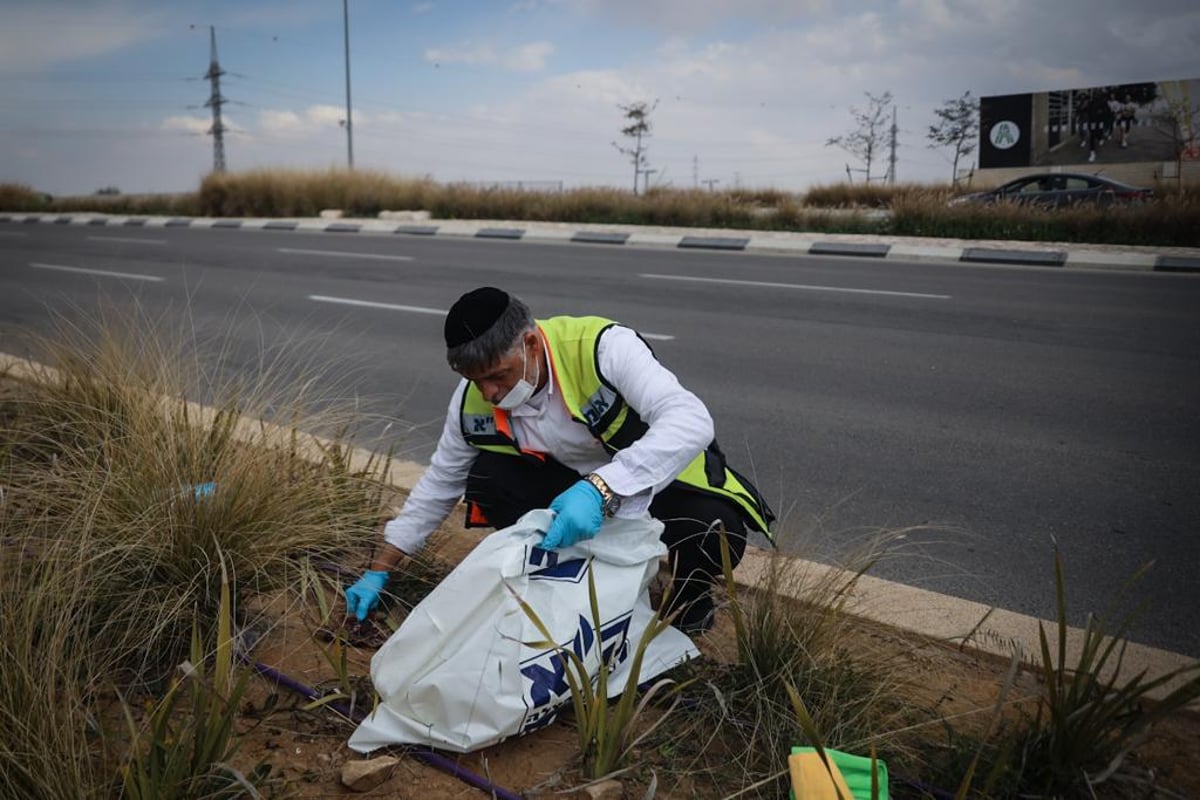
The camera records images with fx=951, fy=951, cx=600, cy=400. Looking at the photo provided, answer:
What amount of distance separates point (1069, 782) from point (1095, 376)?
4.71m

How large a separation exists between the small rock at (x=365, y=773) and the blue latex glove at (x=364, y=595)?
0.57 metres

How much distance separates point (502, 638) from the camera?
193 centimetres

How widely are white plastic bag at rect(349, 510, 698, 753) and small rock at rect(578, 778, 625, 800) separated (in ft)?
0.72

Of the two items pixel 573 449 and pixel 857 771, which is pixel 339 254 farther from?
pixel 857 771

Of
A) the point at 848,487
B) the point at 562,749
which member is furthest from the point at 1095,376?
the point at 562,749

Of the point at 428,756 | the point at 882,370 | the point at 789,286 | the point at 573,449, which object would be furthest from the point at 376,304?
the point at 428,756

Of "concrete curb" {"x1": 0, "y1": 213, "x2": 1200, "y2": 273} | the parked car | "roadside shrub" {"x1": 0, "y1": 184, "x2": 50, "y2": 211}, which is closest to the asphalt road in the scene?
"concrete curb" {"x1": 0, "y1": 213, "x2": 1200, "y2": 273}

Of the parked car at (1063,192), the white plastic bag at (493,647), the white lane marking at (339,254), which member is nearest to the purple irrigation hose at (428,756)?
the white plastic bag at (493,647)

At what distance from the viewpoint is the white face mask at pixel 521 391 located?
7.91 ft

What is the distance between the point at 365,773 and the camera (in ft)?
6.18

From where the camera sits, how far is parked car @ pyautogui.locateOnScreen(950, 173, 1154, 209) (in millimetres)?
15227

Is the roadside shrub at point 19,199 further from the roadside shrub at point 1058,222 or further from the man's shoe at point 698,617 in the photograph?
the man's shoe at point 698,617

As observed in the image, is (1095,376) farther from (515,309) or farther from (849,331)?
(515,309)

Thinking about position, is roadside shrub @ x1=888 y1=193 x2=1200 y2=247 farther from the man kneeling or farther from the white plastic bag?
the white plastic bag
